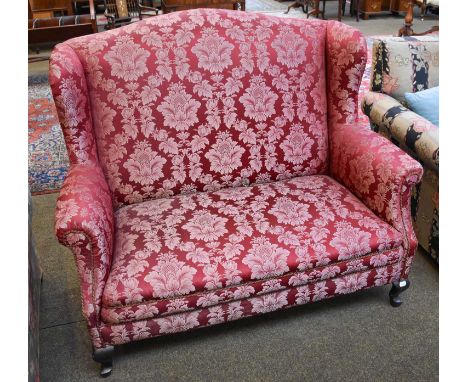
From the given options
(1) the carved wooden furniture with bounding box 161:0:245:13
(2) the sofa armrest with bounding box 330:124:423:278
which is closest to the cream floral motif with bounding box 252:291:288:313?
(2) the sofa armrest with bounding box 330:124:423:278

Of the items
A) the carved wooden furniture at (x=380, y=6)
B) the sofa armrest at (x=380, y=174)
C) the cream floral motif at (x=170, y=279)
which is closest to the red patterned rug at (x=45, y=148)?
the sofa armrest at (x=380, y=174)

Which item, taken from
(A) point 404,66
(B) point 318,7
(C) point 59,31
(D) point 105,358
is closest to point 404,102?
(A) point 404,66

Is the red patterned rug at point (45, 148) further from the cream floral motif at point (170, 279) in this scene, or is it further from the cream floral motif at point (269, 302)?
the cream floral motif at point (170, 279)

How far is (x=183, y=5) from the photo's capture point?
496 centimetres

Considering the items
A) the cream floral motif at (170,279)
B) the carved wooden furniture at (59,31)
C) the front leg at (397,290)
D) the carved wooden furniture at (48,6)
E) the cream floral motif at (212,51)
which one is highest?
the carved wooden furniture at (48,6)

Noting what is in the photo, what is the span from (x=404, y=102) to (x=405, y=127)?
0.28 m

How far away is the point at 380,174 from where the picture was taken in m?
1.66

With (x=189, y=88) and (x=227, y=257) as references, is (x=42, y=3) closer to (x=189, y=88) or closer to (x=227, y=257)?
(x=189, y=88)

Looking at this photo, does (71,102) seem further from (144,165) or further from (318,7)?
(318,7)

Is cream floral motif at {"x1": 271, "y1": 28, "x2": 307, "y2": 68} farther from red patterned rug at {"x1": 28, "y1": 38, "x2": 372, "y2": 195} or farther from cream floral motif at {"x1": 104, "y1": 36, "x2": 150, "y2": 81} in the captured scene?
red patterned rug at {"x1": 28, "y1": 38, "x2": 372, "y2": 195}

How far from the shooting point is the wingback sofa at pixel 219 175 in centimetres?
147

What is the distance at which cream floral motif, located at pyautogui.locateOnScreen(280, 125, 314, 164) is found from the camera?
188cm

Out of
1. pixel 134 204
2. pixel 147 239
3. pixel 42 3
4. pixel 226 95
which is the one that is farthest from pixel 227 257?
pixel 42 3

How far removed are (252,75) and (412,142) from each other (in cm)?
70
